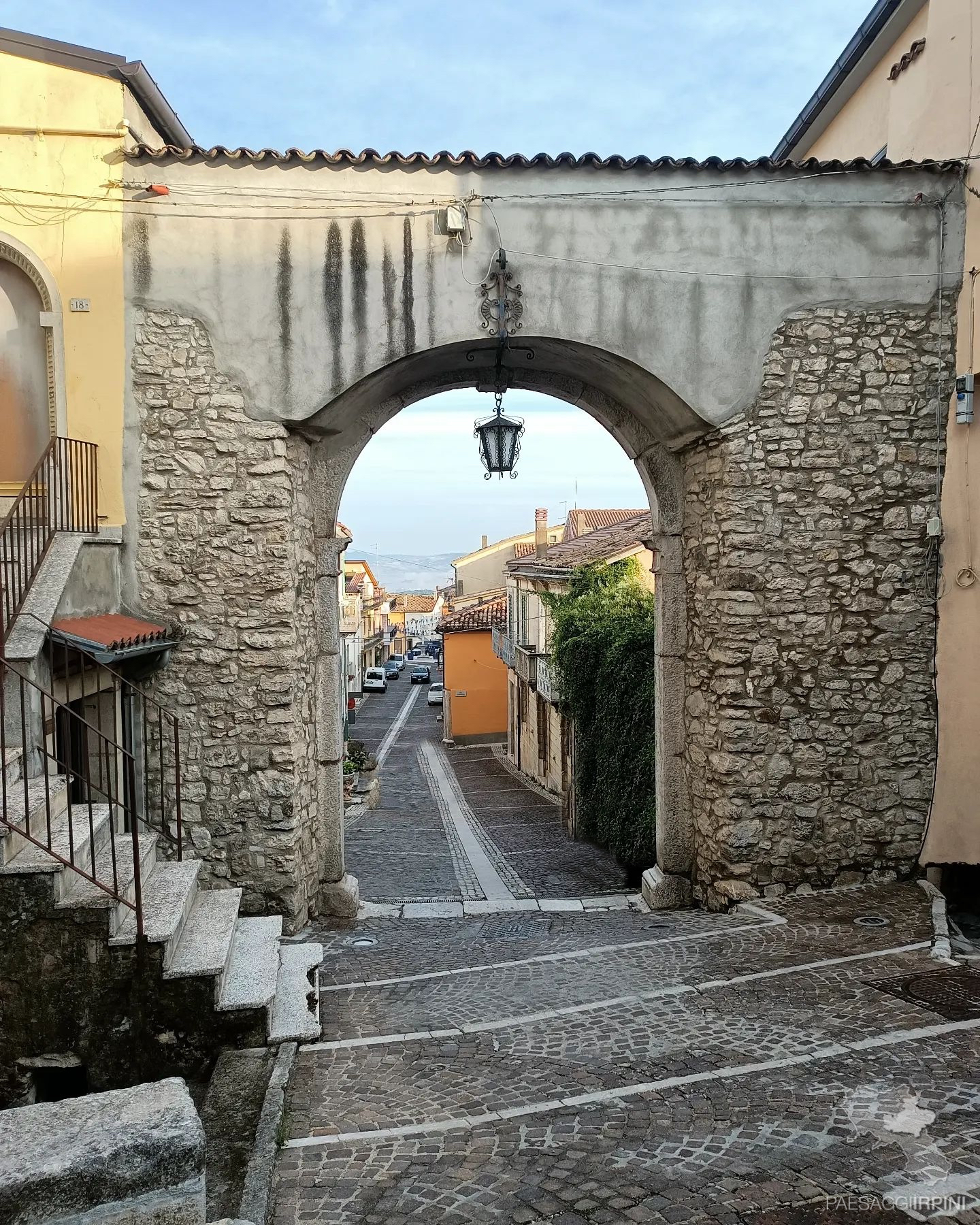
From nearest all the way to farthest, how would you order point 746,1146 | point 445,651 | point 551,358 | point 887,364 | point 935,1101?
1. point 746,1146
2. point 935,1101
3. point 887,364
4. point 551,358
5. point 445,651

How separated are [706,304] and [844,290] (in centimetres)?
115

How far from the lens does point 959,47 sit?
7.73 meters

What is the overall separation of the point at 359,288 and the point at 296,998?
5229 millimetres

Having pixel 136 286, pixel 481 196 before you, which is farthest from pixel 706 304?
pixel 136 286

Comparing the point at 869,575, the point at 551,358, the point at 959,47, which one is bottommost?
→ the point at 869,575

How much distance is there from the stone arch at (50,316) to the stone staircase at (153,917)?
9.68ft

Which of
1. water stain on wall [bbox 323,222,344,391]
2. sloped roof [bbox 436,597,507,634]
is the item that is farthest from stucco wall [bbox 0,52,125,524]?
sloped roof [bbox 436,597,507,634]

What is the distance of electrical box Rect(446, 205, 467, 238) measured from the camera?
7504 mm

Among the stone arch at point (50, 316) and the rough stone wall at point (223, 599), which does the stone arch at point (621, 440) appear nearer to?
the rough stone wall at point (223, 599)

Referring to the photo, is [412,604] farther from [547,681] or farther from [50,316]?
[50,316]

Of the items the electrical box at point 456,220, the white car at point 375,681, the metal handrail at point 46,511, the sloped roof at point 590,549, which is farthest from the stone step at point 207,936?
the white car at point 375,681

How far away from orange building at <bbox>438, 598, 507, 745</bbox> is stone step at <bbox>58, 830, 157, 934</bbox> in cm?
2834

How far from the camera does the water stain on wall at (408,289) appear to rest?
762 cm

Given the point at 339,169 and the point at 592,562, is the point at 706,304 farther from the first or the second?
the point at 592,562
